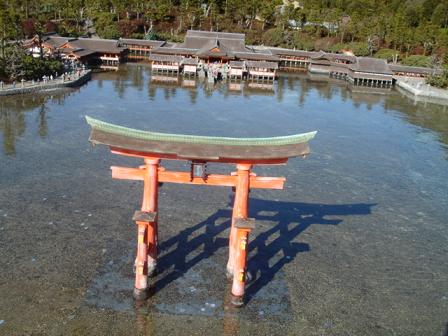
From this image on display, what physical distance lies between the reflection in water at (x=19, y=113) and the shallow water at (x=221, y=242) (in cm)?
20

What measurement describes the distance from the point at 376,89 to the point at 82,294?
159 ft

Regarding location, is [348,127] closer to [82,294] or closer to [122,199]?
[122,199]

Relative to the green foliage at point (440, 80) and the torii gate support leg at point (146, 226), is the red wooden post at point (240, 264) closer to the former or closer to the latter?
the torii gate support leg at point (146, 226)

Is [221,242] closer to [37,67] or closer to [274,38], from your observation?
[37,67]

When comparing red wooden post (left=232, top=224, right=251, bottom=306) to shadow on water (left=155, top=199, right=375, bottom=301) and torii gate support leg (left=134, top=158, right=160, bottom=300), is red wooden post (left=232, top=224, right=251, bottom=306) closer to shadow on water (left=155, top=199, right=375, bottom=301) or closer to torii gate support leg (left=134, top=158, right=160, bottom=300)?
shadow on water (left=155, top=199, right=375, bottom=301)

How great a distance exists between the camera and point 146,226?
11.0 metres

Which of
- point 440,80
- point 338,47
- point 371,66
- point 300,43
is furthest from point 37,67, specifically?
point 338,47

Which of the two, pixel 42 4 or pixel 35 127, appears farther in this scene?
pixel 42 4

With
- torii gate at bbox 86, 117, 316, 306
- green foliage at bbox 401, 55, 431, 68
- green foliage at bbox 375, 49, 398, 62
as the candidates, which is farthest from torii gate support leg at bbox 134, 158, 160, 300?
green foliage at bbox 375, 49, 398, 62

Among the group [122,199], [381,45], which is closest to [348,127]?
[122,199]

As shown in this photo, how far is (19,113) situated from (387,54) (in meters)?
57.8

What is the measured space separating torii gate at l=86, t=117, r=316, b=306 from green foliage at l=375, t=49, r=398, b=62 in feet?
212

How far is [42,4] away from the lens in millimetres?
82000

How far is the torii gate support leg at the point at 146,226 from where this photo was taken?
35.9 ft
